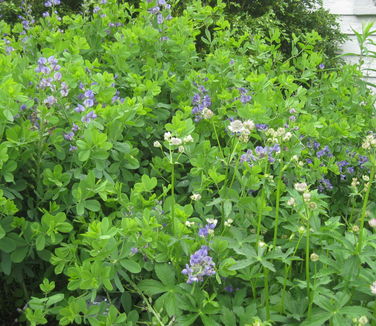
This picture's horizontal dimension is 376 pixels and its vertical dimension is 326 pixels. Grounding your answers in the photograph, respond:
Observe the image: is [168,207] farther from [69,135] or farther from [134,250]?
[69,135]

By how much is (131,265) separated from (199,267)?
0.67 ft

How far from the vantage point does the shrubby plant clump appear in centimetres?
152

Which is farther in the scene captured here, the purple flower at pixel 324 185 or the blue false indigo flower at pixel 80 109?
the purple flower at pixel 324 185

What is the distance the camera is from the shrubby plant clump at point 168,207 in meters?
1.52

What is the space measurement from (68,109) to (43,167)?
269mm

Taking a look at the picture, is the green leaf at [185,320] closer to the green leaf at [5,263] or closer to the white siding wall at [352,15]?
the green leaf at [5,263]

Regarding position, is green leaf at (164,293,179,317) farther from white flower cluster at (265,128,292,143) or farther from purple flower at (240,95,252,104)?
purple flower at (240,95,252,104)

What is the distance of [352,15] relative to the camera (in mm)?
6426

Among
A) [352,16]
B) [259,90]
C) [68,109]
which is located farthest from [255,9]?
[68,109]

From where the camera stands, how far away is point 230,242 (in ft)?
5.32

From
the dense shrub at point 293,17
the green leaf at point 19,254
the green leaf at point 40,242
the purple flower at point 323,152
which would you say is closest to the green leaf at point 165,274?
the green leaf at point 40,242

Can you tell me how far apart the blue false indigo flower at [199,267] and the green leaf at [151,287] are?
0.14m

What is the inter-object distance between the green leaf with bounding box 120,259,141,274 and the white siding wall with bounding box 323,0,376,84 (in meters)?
5.28

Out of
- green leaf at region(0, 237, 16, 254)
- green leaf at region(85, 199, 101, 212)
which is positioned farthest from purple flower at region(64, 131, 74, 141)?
green leaf at region(0, 237, 16, 254)
